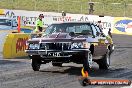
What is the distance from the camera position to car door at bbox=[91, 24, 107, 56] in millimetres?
13922

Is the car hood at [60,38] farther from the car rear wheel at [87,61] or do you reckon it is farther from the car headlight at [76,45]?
the car rear wheel at [87,61]

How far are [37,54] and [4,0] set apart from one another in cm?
4389

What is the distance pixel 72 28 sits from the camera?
13.9m

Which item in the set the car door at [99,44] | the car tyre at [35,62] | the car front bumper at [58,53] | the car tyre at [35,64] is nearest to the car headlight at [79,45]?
the car front bumper at [58,53]

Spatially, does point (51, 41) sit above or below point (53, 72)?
above

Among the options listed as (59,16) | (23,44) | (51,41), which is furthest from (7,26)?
(59,16)

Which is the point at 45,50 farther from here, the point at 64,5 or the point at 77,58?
the point at 64,5

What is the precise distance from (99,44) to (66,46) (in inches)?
72.9

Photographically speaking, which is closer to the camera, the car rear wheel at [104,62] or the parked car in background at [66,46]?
the parked car in background at [66,46]

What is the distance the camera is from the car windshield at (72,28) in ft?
45.5

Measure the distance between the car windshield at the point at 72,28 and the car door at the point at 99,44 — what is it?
0.81 feet

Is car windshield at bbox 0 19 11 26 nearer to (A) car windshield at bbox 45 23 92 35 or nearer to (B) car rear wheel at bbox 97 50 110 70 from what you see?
(B) car rear wheel at bbox 97 50 110 70

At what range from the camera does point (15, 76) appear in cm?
1220

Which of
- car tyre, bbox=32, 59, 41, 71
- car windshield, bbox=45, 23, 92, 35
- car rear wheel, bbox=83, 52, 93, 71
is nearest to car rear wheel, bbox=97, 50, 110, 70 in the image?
car windshield, bbox=45, 23, 92, 35
